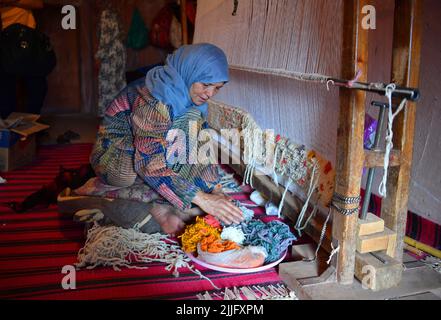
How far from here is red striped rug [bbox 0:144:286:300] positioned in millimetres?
1342

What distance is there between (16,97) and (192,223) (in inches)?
103

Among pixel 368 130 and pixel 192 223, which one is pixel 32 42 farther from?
pixel 368 130

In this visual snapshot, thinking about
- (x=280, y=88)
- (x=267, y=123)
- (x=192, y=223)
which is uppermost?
(x=280, y=88)

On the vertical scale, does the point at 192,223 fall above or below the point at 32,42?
below

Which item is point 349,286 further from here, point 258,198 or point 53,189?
point 53,189

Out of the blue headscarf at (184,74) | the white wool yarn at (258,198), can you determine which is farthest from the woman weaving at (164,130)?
the white wool yarn at (258,198)

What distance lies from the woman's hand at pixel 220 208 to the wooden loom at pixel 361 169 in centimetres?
28

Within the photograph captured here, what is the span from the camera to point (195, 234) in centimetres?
157

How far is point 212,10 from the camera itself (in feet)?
8.93

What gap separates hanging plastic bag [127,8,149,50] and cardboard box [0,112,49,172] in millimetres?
2327

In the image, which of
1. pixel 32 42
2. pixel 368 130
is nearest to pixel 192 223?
pixel 368 130

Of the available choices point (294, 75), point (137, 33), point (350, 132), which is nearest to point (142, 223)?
point (294, 75)

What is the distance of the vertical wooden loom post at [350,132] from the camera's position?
44.6 inches

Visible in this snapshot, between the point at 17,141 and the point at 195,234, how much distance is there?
70.2 inches
